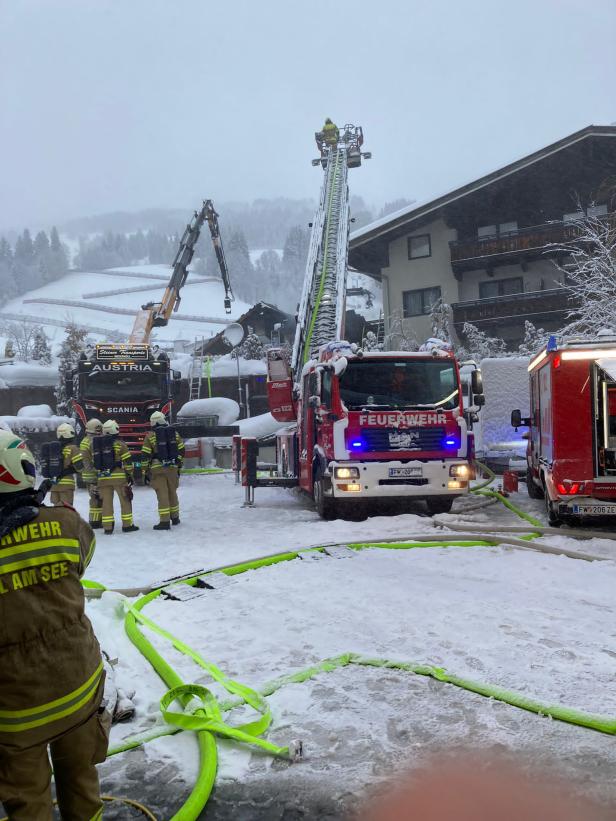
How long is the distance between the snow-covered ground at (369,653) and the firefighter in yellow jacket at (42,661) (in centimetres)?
74

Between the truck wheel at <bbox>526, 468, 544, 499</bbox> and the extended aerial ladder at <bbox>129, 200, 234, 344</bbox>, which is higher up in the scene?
the extended aerial ladder at <bbox>129, 200, 234, 344</bbox>

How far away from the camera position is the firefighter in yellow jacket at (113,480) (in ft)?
32.5

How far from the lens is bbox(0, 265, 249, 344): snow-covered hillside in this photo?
91375mm

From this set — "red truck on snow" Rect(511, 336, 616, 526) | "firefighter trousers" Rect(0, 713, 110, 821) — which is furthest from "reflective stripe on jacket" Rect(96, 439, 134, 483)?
"firefighter trousers" Rect(0, 713, 110, 821)

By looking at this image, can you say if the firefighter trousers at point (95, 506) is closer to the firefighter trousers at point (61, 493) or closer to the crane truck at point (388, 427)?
the firefighter trousers at point (61, 493)

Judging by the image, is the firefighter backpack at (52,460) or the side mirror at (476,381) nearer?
the firefighter backpack at (52,460)

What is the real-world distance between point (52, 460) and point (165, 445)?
1.57 m

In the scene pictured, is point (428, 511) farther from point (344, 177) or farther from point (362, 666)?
point (344, 177)

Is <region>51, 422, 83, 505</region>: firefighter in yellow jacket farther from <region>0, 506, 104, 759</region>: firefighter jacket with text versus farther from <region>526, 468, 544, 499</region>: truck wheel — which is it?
<region>0, 506, 104, 759</region>: firefighter jacket with text

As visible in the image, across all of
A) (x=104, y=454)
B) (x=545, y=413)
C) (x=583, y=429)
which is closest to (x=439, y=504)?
→ (x=545, y=413)

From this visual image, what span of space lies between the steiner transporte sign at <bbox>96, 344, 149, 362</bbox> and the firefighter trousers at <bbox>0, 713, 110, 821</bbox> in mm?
14867

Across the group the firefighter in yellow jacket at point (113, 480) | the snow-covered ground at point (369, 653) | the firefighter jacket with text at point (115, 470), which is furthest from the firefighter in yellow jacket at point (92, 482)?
the snow-covered ground at point (369, 653)

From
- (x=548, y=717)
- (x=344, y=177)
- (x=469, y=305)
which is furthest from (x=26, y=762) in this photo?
(x=469, y=305)

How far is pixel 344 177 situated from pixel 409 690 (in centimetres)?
2293
